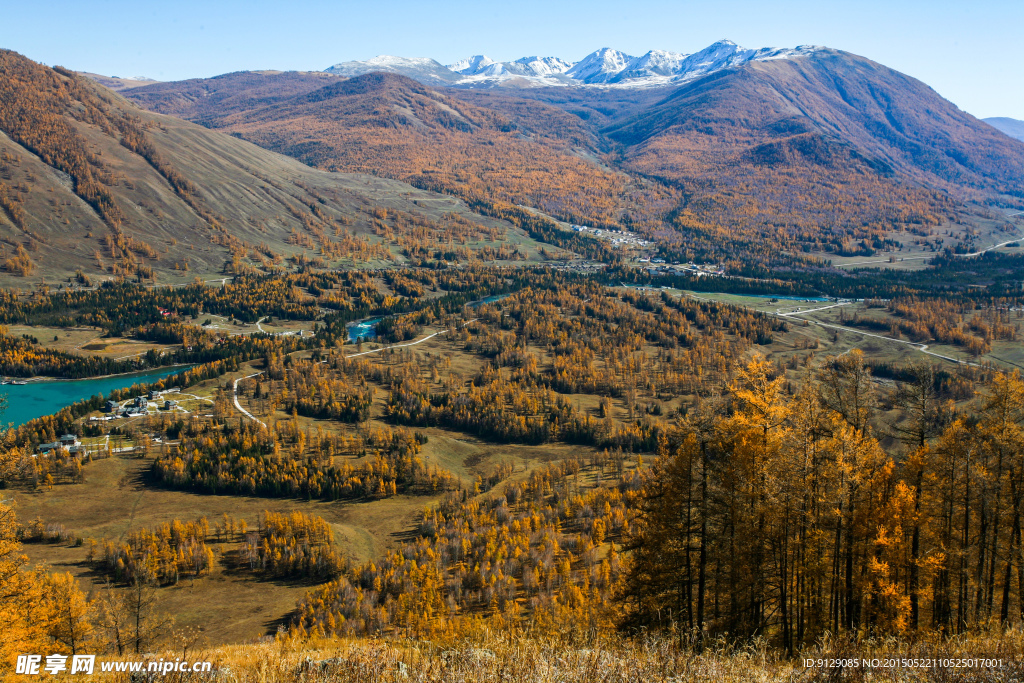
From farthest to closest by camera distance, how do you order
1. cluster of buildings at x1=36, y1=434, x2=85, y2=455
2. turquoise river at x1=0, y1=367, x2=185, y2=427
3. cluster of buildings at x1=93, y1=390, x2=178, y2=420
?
turquoise river at x1=0, y1=367, x2=185, y2=427 < cluster of buildings at x1=93, y1=390, x2=178, y2=420 < cluster of buildings at x1=36, y1=434, x2=85, y2=455

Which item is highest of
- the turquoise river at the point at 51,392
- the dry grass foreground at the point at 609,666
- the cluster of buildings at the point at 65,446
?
the dry grass foreground at the point at 609,666

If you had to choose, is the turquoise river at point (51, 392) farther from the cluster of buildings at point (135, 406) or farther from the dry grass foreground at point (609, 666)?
the dry grass foreground at point (609, 666)

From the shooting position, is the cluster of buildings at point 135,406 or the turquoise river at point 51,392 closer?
the cluster of buildings at point 135,406

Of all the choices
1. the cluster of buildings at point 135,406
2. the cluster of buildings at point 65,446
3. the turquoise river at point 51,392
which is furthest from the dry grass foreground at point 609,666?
the turquoise river at point 51,392

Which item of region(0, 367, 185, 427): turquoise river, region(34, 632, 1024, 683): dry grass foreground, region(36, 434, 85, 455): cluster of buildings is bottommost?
region(36, 434, 85, 455): cluster of buildings

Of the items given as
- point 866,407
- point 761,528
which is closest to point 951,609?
point 866,407

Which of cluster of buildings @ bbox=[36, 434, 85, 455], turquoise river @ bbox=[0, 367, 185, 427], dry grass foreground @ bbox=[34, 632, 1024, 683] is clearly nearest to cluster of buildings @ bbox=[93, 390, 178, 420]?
cluster of buildings @ bbox=[36, 434, 85, 455]

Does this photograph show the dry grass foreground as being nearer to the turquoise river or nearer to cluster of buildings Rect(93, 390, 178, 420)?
cluster of buildings Rect(93, 390, 178, 420)

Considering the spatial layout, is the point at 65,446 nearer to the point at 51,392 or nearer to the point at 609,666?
the point at 51,392

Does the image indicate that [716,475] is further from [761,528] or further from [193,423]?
[193,423]
